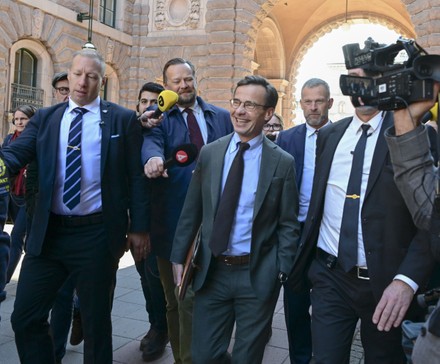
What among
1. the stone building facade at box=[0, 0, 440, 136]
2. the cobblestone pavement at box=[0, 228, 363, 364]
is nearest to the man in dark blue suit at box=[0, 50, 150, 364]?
the cobblestone pavement at box=[0, 228, 363, 364]

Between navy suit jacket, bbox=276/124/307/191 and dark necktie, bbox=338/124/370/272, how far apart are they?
1.49 meters

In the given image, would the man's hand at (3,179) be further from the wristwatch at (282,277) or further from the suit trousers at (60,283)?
the wristwatch at (282,277)

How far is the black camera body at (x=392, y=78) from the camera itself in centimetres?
198

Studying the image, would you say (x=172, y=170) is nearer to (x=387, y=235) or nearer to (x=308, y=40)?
(x=387, y=235)

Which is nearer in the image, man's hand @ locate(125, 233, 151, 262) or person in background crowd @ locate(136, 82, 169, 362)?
man's hand @ locate(125, 233, 151, 262)

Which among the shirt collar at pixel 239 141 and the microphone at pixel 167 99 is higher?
the microphone at pixel 167 99

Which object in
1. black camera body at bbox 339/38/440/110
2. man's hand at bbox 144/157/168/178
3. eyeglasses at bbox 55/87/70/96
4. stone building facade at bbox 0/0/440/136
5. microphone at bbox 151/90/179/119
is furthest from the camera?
stone building facade at bbox 0/0/440/136

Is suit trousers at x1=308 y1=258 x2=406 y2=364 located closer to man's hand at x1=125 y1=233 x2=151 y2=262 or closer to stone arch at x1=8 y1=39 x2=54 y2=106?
man's hand at x1=125 y1=233 x2=151 y2=262

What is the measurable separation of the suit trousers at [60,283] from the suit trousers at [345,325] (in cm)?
141

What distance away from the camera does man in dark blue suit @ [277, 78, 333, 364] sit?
3975 mm

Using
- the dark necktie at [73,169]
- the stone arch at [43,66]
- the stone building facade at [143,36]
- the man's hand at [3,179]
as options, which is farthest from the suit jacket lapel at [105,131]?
the stone arch at [43,66]

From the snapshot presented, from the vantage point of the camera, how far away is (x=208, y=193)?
313cm

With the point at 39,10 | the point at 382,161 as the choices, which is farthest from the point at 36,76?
the point at 382,161

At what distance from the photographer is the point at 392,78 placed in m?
2.08
